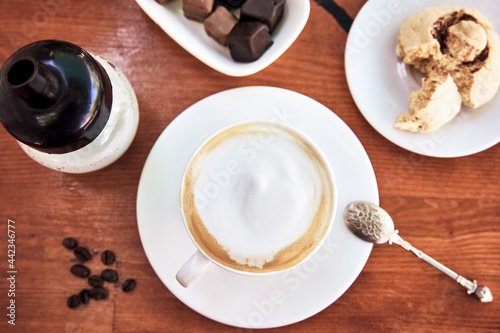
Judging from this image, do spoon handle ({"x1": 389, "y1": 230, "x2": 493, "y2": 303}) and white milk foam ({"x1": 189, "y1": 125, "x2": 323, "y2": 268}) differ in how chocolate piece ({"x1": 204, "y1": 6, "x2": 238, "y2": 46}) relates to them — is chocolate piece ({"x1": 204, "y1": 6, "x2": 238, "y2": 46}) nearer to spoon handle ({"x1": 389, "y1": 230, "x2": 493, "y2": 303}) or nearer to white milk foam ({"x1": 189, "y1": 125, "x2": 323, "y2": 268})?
white milk foam ({"x1": 189, "y1": 125, "x2": 323, "y2": 268})

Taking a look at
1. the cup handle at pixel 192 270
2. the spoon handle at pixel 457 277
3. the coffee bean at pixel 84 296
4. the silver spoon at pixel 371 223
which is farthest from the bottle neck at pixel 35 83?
the spoon handle at pixel 457 277

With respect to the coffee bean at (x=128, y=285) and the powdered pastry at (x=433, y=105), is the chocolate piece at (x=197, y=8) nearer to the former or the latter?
the powdered pastry at (x=433, y=105)

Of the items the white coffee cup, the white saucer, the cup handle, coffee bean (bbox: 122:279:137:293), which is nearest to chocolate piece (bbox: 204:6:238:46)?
the white saucer

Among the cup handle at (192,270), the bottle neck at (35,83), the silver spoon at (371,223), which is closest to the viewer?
the bottle neck at (35,83)

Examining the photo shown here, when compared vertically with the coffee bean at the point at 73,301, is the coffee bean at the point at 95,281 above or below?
above

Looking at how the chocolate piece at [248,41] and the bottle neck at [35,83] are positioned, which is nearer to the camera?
the bottle neck at [35,83]

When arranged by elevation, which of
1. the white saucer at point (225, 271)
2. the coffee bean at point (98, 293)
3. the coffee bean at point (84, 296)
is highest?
the white saucer at point (225, 271)

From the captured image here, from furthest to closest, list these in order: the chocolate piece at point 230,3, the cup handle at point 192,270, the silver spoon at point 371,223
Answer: the chocolate piece at point 230,3, the silver spoon at point 371,223, the cup handle at point 192,270
